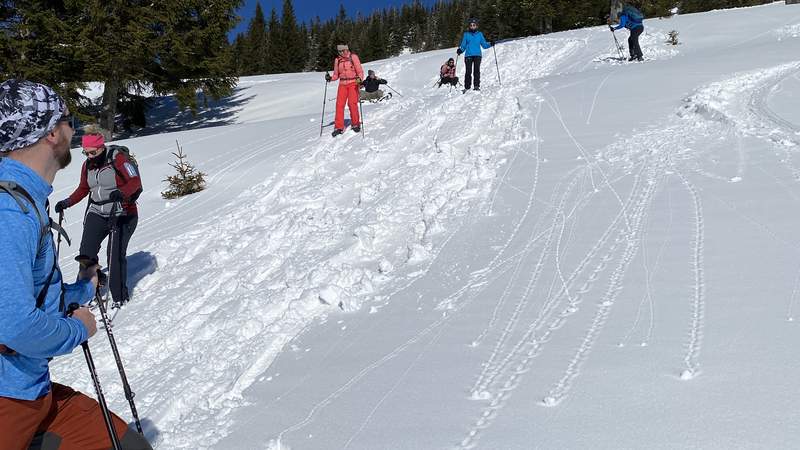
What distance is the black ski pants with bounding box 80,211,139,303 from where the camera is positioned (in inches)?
252

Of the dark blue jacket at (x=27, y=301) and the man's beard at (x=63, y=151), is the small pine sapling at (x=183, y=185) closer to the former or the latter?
the man's beard at (x=63, y=151)

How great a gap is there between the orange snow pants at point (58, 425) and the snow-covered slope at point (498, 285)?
1.25 meters

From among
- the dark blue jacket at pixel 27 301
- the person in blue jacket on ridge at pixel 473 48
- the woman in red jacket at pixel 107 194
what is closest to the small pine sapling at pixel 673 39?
the person in blue jacket on ridge at pixel 473 48

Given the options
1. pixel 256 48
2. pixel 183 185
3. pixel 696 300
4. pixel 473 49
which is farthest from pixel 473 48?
pixel 256 48

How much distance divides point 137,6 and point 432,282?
20952mm

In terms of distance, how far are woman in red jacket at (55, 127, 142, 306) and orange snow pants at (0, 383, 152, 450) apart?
4.25m

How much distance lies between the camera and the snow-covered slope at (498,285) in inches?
126

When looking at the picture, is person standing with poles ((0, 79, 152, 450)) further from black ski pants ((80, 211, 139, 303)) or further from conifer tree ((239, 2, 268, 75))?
conifer tree ((239, 2, 268, 75))

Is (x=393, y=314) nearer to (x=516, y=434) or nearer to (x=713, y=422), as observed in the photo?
(x=516, y=434)

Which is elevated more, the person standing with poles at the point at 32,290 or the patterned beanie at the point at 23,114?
the patterned beanie at the point at 23,114

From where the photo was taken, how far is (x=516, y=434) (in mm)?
2969

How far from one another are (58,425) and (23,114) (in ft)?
3.98

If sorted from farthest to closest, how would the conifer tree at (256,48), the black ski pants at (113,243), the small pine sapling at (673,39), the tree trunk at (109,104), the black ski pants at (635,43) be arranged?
1. the conifer tree at (256,48)
2. the tree trunk at (109,104)
3. the small pine sapling at (673,39)
4. the black ski pants at (635,43)
5. the black ski pants at (113,243)

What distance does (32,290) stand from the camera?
6.37ft
